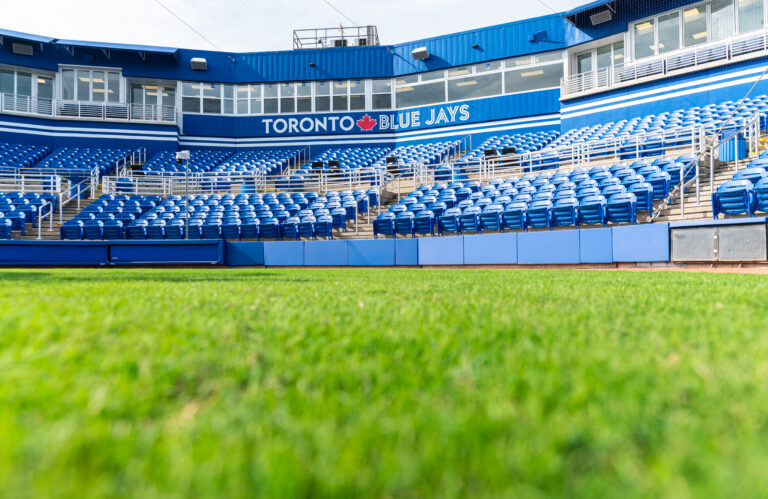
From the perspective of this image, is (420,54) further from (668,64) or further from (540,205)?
(540,205)

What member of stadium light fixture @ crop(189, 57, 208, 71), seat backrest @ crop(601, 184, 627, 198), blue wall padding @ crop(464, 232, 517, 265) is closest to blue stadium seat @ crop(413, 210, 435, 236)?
blue wall padding @ crop(464, 232, 517, 265)

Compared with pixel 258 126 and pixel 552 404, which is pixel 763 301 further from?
pixel 258 126

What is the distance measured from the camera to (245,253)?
1717 centimetres

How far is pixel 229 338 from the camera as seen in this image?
2312 mm

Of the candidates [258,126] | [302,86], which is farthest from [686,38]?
[258,126]

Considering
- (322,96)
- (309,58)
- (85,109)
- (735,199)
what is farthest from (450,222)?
(85,109)

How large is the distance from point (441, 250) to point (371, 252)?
2268 mm

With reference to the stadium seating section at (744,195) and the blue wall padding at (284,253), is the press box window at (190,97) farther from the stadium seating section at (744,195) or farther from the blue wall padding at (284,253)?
the stadium seating section at (744,195)

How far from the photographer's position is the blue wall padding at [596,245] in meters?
12.0

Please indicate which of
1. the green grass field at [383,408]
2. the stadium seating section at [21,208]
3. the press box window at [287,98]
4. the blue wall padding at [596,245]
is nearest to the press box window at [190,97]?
the press box window at [287,98]

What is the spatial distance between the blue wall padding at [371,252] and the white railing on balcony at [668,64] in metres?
16.7

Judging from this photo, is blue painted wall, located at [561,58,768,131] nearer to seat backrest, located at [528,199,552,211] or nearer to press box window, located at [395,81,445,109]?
press box window, located at [395,81,445,109]

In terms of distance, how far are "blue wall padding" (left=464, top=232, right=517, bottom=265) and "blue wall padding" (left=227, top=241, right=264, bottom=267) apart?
22.5ft

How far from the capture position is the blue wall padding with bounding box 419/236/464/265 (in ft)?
47.9
